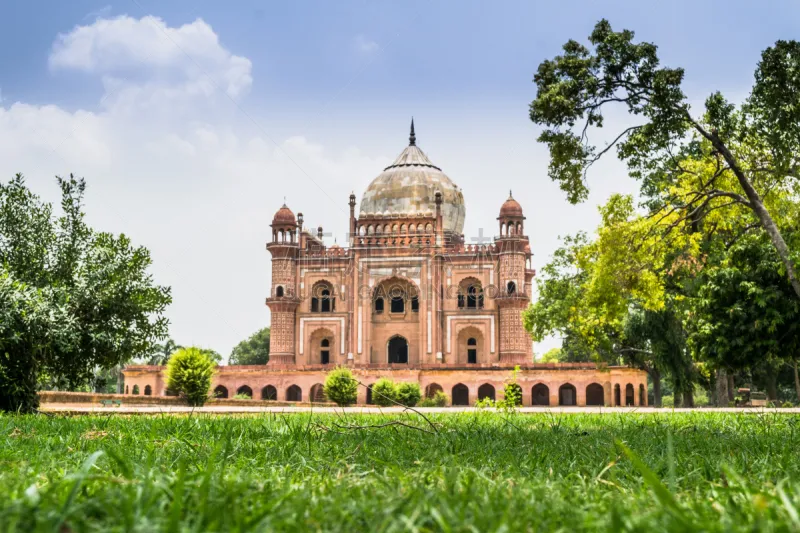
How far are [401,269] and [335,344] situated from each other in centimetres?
460

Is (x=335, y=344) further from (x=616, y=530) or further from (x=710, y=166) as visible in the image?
(x=616, y=530)

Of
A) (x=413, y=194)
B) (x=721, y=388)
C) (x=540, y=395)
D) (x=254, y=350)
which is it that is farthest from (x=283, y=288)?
(x=721, y=388)

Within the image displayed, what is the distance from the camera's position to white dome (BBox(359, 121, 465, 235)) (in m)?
37.9

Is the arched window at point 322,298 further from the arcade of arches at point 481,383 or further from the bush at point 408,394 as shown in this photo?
the bush at point 408,394

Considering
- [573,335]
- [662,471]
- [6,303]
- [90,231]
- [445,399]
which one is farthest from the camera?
[445,399]

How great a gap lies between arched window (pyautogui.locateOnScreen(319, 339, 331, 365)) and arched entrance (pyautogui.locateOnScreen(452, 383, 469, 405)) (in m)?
6.32

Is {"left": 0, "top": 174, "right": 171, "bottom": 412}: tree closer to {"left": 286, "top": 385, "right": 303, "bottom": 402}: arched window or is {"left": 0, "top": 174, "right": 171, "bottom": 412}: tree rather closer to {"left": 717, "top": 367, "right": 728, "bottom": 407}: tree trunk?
{"left": 717, "top": 367, "right": 728, "bottom": 407}: tree trunk

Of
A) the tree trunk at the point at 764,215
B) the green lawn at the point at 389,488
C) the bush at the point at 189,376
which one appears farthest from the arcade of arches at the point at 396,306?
the green lawn at the point at 389,488

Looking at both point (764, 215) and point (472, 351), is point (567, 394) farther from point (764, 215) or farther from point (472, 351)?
point (764, 215)

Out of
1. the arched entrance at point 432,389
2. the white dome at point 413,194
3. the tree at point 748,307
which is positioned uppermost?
the white dome at point 413,194

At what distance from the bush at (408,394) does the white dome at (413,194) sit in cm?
1182

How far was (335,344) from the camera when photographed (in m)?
35.8

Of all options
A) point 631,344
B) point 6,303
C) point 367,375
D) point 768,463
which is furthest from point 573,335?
point 768,463

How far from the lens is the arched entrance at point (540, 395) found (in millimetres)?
34125
